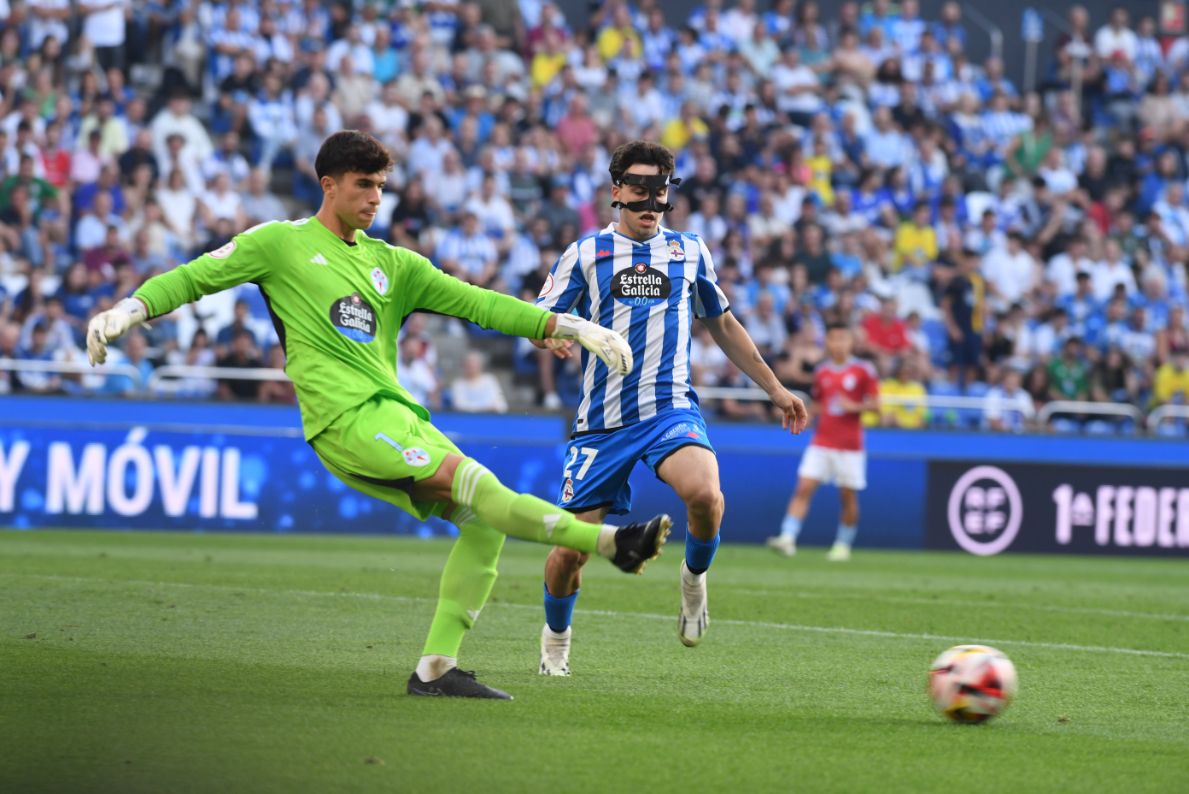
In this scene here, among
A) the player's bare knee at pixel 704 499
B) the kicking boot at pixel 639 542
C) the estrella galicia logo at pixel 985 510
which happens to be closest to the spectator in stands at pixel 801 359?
the estrella galicia logo at pixel 985 510

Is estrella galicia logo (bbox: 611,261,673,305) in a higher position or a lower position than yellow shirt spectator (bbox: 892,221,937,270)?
lower

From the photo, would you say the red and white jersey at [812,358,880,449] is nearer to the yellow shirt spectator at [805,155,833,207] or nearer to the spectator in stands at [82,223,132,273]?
the yellow shirt spectator at [805,155,833,207]

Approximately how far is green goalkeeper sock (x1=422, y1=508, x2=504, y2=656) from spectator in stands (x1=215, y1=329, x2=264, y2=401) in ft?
40.5

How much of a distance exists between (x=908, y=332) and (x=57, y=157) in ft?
33.6

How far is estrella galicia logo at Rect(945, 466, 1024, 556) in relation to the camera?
20.3 m

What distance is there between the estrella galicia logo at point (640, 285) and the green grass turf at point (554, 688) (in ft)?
5.69

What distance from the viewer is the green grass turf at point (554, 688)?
5664 millimetres

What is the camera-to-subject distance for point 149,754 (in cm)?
570

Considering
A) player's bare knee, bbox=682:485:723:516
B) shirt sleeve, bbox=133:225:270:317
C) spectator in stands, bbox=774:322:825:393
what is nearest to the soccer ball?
player's bare knee, bbox=682:485:723:516

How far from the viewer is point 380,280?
23.7 feet

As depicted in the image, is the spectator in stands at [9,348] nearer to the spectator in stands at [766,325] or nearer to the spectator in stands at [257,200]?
the spectator in stands at [257,200]

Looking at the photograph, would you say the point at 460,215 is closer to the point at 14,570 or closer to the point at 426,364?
the point at 426,364

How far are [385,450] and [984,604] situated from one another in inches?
299

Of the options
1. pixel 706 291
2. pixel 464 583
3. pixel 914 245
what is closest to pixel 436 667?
pixel 464 583
